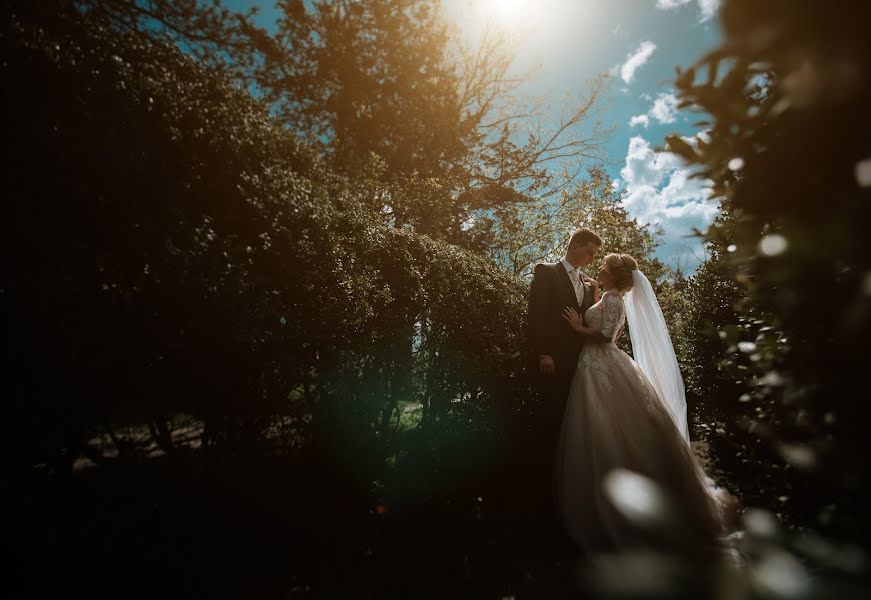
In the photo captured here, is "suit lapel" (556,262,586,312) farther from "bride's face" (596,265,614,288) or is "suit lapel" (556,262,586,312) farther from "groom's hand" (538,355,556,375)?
"groom's hand" (538,355,556,375)

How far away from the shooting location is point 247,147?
3.37 meters

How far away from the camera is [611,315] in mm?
4422

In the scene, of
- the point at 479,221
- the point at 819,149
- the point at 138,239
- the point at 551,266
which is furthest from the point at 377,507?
the point at 479,221

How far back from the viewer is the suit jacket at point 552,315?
15.2 feet

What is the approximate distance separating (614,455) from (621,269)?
2.13 metres

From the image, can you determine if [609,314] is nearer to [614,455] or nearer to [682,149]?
[614,455]

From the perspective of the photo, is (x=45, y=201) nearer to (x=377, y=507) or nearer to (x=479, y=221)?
(x=377, y=507)

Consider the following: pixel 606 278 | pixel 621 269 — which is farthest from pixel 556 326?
pixel 621 269

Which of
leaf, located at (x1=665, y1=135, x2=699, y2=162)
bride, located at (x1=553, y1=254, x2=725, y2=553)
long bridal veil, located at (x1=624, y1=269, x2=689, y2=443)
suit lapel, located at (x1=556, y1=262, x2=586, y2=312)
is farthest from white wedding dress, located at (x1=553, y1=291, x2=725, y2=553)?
leaf, located at (x1=665, y1=135, x2=699, y2=162)

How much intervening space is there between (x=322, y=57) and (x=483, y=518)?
544 inches

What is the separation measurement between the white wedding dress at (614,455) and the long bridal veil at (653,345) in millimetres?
740

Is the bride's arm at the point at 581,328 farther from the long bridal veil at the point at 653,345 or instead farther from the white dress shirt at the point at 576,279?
the long bridal veil at the point at 653,345

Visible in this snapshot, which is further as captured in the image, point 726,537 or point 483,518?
point 483,518

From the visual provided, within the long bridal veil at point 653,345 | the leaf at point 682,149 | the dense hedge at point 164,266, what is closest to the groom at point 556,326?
the long bridal veil at point 653,345
